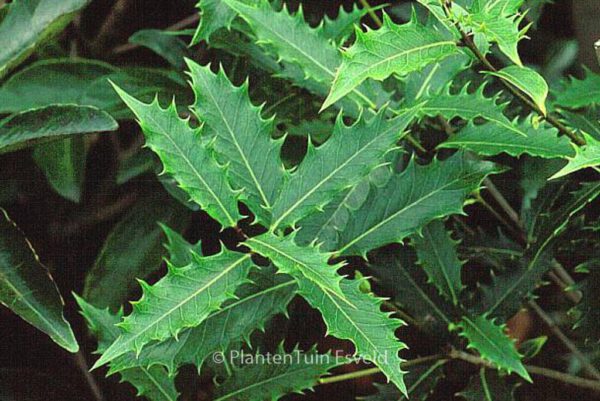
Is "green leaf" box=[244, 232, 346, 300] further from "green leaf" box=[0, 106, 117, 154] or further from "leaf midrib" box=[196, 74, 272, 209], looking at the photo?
"green leaf" box=[0, 106, 117, 154]

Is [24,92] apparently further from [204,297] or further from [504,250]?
[504,250]

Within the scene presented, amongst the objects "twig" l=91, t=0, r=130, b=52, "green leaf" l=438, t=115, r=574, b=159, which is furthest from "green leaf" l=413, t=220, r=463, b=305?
"twig" l=91, t=0, r=130, b=52

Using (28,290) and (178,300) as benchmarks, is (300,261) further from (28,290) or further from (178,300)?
(28,290)

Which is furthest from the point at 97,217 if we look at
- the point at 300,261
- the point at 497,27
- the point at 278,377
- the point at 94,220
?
the point at 497,27

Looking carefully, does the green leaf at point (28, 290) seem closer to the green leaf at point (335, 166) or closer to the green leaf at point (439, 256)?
the green leaf at point (335, 166)

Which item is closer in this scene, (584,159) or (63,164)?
(584,159)

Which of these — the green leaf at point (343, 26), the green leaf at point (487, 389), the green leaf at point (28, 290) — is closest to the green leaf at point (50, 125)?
the green leaf at point (28, 290)
